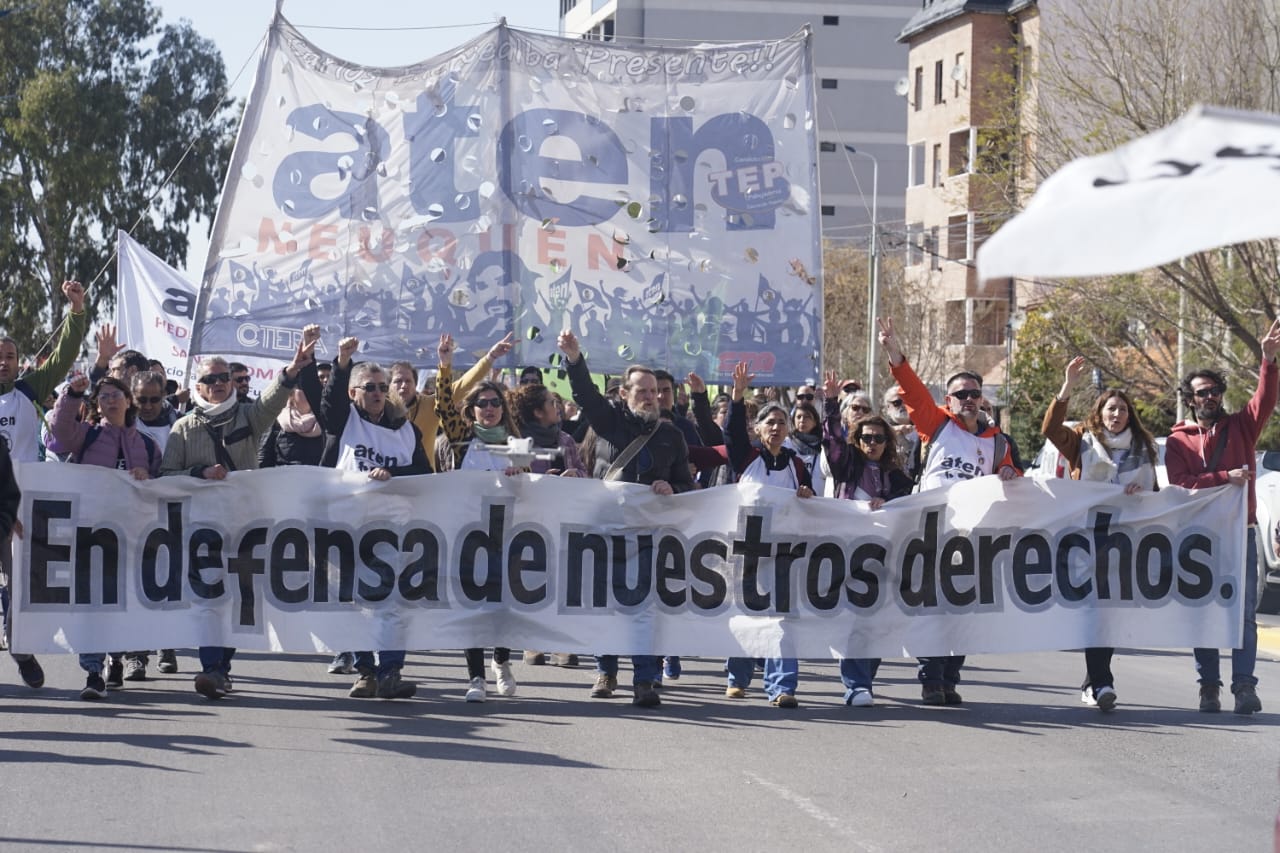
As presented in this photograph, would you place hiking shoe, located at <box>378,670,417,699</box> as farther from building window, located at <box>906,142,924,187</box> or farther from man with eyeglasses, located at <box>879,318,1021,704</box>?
building window, located at <box>906,142,924,187</box>

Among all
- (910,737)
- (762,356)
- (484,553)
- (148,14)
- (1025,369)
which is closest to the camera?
(910,737)

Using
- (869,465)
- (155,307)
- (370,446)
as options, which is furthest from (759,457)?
(155,307)

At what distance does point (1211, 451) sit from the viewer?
10352 mm

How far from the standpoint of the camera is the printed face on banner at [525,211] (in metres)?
12.9

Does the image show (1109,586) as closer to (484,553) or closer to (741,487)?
(741,487)

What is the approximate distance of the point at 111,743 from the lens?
8.26m

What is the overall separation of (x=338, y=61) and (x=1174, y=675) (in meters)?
7.39

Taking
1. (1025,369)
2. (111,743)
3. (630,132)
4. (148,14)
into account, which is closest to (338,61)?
(630,132)

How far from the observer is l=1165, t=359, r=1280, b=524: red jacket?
10.2 metres

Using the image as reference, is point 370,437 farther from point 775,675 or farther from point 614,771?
point 614,771

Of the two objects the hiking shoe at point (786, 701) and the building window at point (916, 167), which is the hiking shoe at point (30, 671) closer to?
the hiking shoe at point (786, 701)

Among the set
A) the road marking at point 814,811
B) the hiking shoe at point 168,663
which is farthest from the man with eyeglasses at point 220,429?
the road marking at point 814,811

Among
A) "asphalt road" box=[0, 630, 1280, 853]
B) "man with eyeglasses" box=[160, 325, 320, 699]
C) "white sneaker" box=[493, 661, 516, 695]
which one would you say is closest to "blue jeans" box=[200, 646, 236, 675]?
"man with eyeglasses" box=[160, 325, 320, 699]

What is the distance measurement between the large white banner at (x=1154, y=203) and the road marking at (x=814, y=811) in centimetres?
306
